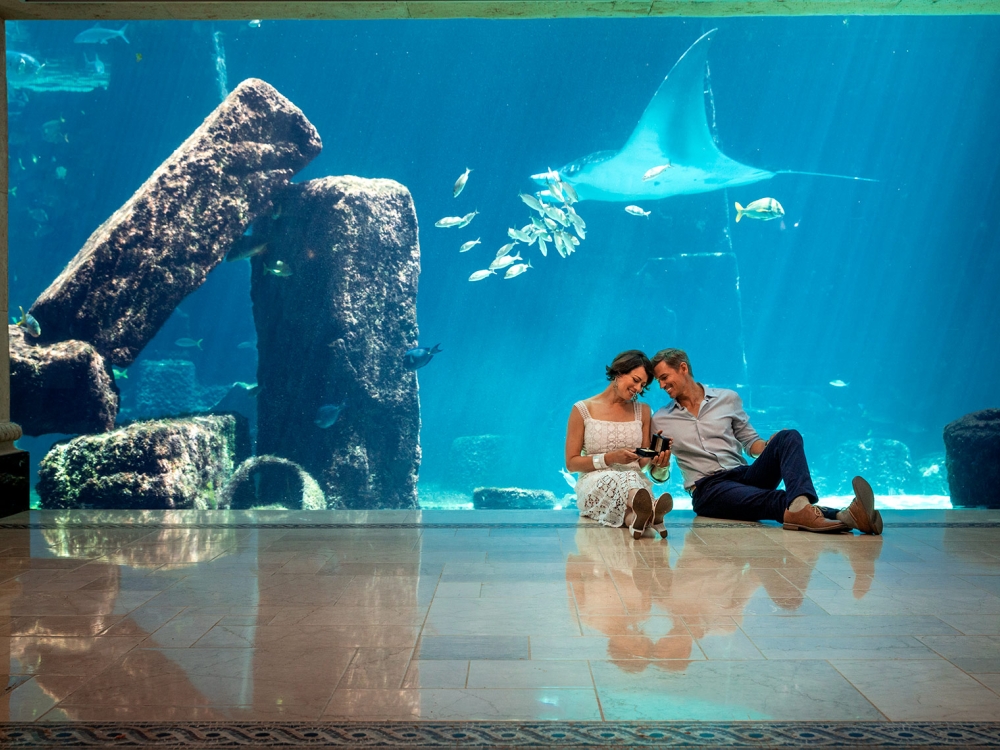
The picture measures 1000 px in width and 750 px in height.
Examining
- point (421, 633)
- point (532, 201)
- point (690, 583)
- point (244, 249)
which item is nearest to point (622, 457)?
point (690, 583)

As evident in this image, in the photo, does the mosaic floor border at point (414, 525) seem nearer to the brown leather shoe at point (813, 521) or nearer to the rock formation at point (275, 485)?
the brown leather shoe at point (813, 521)

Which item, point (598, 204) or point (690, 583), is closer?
point (690, 583)

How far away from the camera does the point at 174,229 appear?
10.3 meters

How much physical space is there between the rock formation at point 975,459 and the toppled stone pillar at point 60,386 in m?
10.1

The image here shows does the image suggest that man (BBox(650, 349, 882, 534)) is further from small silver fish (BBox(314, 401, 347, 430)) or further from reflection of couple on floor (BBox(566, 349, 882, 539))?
small silver fish (BBox(314, 401, 347, 430))

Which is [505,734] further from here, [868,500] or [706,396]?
[706,396]

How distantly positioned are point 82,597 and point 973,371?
160ft

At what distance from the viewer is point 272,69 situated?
29.7 metres

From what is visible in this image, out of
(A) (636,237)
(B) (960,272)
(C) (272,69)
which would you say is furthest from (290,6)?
(B) (960,272)

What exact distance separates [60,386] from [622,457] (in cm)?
829

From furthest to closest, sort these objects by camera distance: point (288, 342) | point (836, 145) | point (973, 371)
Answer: point (973, 371) < point (836, 145) < point (288, 342)

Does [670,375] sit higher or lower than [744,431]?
higher

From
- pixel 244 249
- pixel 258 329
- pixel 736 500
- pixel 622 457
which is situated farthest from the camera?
pixel 258 329

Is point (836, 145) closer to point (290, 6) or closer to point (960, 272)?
point (960, 272)
